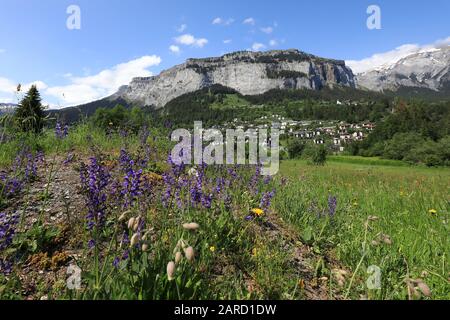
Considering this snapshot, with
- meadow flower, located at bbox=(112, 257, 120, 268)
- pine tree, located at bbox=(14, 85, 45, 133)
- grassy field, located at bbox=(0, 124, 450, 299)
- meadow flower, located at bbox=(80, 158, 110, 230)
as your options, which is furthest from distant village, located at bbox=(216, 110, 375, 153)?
meadow flower, located at bbox=(112, 257, 120, 268)

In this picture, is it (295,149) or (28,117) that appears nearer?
(28,117)

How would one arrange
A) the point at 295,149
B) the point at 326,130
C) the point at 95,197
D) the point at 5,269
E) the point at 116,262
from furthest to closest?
the point at 326,130
the point at 295,149
the point at 95,197
the point at 5,269
the point at 116,262

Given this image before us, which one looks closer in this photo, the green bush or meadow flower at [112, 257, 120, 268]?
meadow flower at [112, 257, 120, 268]

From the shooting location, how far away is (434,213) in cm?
650

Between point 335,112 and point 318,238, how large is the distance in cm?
19115

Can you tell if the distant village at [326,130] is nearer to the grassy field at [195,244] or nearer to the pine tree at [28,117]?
the pine tree at [28,117]

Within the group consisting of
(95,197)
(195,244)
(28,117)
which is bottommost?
(195,244)

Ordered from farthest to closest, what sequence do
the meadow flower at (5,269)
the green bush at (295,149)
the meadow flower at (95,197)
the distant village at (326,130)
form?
the distant village at (326,130), the green bush at (295,149), the meadow flower at (95,197), the meadow flower at (5,269)

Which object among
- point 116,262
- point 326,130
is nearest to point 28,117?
point 116,262

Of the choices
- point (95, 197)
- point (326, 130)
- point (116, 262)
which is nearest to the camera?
point (116, 262)

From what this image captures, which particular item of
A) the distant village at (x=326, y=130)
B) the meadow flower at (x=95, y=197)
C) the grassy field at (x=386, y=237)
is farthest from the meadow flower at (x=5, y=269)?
the distant village at (x=326, y=130)

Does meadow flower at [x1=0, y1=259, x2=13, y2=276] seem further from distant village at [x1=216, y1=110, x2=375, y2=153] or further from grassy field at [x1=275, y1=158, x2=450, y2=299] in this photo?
distant village at [x1=216, y1=110, x2=375, y2=153]

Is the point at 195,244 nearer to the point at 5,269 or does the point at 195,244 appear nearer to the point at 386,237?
the point at 5,269
